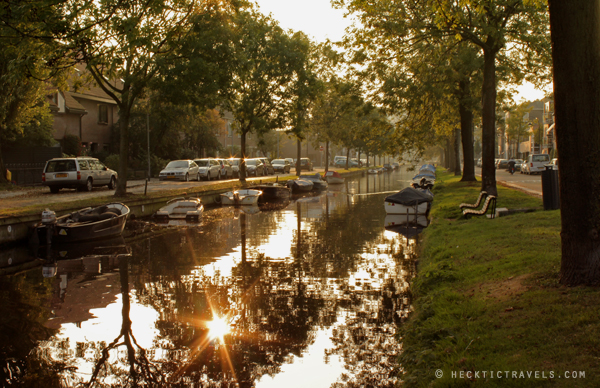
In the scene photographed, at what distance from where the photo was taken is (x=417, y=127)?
82.3 feet

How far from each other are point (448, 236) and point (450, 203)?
27.9 feet

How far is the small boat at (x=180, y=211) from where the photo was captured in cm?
2398

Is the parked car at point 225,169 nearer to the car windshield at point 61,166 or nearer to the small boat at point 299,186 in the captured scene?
the small boat at point 299,186

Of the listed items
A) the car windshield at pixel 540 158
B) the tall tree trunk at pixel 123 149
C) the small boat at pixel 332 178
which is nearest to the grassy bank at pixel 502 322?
the tall tree trunk at pixel 123 149

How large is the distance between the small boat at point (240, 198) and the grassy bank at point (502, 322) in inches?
807

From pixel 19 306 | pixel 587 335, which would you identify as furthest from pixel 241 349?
pixel 19 306

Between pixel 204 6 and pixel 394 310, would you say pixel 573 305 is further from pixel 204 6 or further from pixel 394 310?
pixel 204 6

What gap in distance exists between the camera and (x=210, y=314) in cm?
918

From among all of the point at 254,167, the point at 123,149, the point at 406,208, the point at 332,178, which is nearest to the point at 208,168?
the point at 254,167

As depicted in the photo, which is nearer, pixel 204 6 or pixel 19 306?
pixel 19 306

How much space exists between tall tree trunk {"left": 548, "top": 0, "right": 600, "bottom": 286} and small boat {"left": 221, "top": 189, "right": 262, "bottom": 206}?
2433cm

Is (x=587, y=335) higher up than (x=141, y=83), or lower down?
lower down

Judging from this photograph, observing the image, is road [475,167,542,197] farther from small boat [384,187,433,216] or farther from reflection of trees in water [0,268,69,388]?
reflection of trees in water [0,268,69,388]

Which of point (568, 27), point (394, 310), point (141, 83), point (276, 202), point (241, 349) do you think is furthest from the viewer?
point (276, 202)
